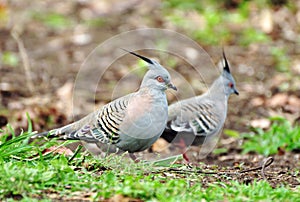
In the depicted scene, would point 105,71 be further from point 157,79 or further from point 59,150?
point 59,150

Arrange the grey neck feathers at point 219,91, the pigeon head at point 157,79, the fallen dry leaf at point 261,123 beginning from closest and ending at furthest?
1. the pigeon head at point 157,79
2. the grey neck feathers at point 219,91
3. the fallen dry leaf at point 261,123

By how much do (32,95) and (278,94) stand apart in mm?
4077

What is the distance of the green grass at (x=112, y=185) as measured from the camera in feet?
13.8

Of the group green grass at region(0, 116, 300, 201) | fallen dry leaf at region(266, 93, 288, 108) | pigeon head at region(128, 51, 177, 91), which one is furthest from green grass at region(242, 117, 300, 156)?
green grass at region(0, 116, 300, 201)

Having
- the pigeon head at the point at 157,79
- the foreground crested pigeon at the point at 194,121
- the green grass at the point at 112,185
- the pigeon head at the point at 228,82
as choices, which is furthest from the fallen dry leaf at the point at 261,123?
the green grass at the point at 112,185

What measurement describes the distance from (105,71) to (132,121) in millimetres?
5504

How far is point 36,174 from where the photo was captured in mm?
4355

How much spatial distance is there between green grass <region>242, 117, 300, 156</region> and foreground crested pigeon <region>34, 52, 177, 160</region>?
2289 mm

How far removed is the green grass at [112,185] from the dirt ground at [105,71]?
1023 millimetres

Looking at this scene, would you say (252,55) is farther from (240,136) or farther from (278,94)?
(240,136)

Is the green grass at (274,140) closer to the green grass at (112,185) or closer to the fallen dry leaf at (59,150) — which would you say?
the green grass at (112,185)

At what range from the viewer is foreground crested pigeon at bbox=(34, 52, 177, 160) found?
17.4 feet

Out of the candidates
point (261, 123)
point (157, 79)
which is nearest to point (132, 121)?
point (157, 79)

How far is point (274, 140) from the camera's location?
7484 millimetres
